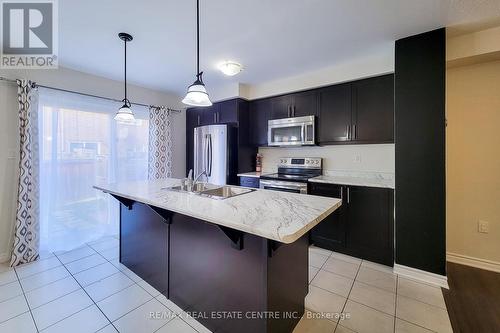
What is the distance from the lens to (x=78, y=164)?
9.89ft

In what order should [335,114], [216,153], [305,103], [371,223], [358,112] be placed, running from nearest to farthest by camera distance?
1. [371,223]
2. [358,112]
3. [335,114]
4. [305,103]
5. [216,153]

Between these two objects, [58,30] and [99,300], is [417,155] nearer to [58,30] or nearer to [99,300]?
[99,300]

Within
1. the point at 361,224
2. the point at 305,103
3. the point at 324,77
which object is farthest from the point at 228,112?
the point at 361,224

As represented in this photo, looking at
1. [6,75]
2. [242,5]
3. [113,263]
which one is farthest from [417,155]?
[6,75]

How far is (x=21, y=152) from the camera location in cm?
251

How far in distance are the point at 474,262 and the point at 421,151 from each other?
1.53m

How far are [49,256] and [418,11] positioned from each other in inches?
190

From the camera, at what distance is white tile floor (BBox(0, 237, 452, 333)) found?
1.58 meters

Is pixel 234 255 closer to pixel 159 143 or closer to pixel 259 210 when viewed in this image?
pixel 259 210

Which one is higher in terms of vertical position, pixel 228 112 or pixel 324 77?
pixel 324 77

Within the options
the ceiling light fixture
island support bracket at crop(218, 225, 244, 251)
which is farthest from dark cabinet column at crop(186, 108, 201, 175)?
island support bracket at crop(218, 225, 244, 251)

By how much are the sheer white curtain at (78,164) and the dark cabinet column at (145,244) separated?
108 centimetres

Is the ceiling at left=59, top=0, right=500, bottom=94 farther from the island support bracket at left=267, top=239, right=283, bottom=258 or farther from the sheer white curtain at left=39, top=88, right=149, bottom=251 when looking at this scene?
the island support bracket at left=267, top=239, right=283, bottom=258

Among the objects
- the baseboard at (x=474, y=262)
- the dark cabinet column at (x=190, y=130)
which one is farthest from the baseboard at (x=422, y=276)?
the dark cabinet column at (x=190, y=130)
